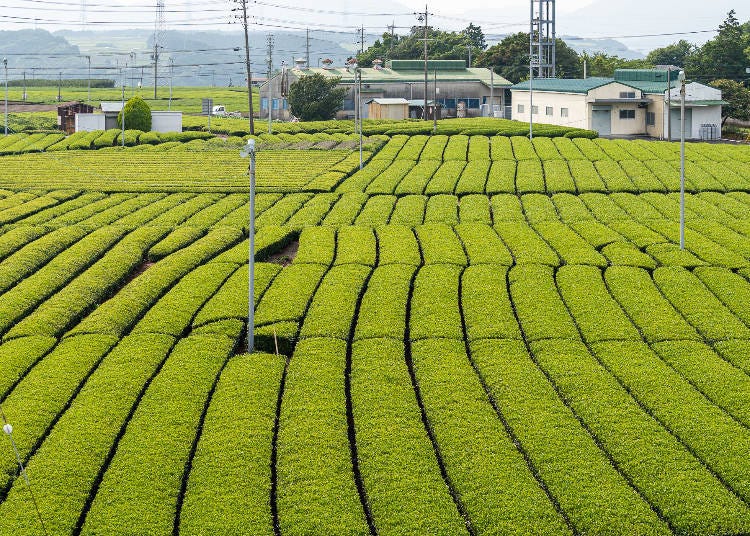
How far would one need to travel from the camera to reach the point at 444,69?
383ft

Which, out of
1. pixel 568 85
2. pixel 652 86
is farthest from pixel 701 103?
pixel 568 85

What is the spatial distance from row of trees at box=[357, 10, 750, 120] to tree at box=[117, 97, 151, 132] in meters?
50.6

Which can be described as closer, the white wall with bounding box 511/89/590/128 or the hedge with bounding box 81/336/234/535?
the hedge with bounding box 81/336/234/535

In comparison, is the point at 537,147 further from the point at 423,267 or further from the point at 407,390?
the point at 407,390

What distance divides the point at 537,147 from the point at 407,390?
46.7 meters

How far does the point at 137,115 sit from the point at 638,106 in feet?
142

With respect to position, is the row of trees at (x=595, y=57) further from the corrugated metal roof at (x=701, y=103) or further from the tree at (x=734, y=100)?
the corrugated metal roof at (x=701, y=103)

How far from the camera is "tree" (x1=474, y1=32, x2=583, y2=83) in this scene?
122 m

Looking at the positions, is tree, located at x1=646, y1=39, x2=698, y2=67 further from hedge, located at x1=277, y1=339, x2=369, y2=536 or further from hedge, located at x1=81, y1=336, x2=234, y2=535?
hedge, located at x1=81, y1=336, x2=234, y2=535

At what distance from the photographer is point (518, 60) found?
12219 centimetres

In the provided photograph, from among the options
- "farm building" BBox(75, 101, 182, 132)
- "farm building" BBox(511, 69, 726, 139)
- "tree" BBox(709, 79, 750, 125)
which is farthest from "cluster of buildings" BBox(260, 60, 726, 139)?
"farm building" BBox(75, 101, 182, 132)

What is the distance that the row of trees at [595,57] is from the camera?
103 metres

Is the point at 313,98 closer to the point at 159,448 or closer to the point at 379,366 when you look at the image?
the point at 379,366

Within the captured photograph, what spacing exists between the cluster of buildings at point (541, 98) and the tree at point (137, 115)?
12.6m
